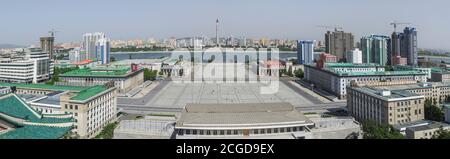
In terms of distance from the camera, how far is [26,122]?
11.8 feet

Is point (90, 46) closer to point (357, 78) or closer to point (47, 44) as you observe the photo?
point (47, 44)

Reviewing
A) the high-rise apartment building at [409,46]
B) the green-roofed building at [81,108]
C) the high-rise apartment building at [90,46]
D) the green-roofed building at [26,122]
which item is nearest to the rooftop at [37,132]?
the green-roofed building at [26,122]

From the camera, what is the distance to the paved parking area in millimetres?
8227

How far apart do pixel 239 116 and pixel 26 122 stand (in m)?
2.23

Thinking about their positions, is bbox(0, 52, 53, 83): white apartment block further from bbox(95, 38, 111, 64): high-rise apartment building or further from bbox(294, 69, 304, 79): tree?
bbox(294, 69, 304, 79): tree

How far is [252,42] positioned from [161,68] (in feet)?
53.0

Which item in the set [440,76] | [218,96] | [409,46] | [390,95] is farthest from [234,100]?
[409,46]

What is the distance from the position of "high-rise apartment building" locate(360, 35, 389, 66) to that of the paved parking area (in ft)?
21.9

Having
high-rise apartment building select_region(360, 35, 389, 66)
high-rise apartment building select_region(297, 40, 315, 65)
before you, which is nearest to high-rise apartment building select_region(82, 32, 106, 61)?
high-rise apartment building select_region(297, 40, 315, 65)

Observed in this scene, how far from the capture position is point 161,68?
51.7 ft
